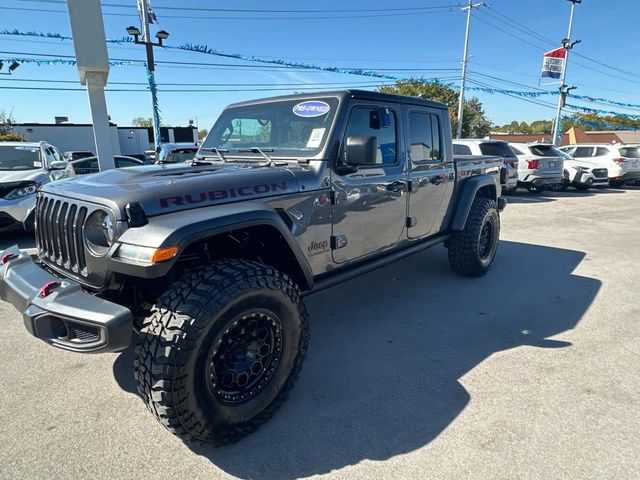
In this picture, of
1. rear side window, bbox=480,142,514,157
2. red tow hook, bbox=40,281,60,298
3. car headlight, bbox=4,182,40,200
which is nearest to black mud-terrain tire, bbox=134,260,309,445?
red tow hook, bbox=40,281,60,298

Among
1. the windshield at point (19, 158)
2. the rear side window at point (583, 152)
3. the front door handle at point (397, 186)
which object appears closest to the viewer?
the front door handle at point (397, 186)

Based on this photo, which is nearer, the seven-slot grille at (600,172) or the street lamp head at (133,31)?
the street lamp head at (133,31)

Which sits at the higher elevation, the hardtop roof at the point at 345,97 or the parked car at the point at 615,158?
the hardtop roof at the point at 345,97

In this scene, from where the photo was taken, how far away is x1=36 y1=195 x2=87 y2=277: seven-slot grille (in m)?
2.22

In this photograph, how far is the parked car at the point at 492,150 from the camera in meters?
10.9

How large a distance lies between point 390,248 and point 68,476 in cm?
281

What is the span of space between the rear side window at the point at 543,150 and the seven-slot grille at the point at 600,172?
275 cm

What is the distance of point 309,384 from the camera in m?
2.74

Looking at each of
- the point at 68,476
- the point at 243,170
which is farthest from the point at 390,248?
the point at 68,476

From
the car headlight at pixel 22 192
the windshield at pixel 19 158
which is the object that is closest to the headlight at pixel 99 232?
the car headlight at pixel 22 192

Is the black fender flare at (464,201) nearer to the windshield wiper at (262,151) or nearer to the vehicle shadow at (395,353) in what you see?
the vehicle shadow at (395,353)

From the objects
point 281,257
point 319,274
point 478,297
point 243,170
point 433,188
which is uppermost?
point 243,170

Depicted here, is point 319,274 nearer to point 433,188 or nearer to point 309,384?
point 309,384

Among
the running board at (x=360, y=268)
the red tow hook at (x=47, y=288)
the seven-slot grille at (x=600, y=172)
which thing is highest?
the red tow hook at (x=47, y=288)
